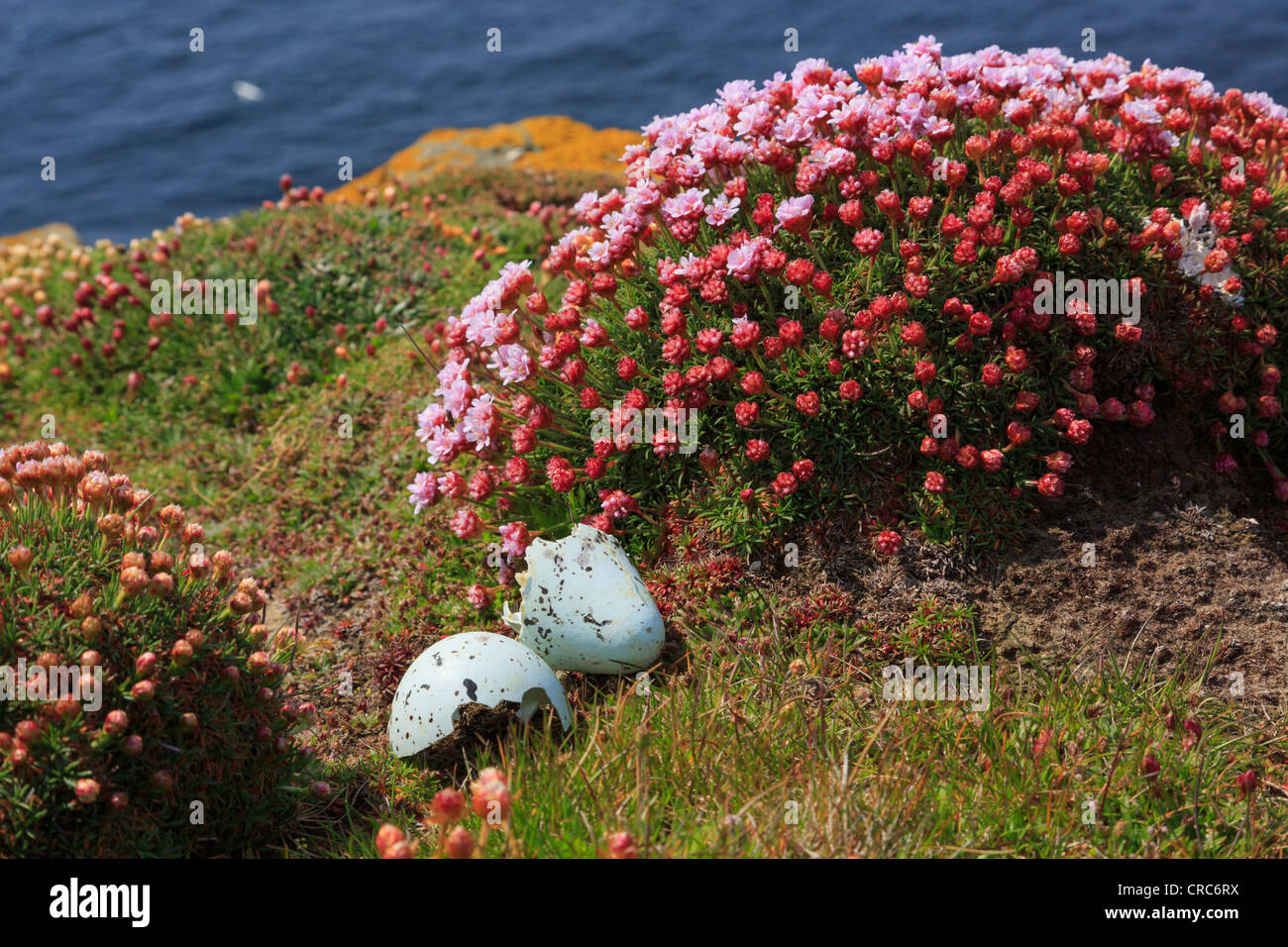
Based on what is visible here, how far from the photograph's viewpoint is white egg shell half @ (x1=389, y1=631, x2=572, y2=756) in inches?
169

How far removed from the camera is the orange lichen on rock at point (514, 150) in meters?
13.7

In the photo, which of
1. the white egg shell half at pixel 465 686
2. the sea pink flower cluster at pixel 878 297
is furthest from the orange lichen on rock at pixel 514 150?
the white egg shell half at pixel 465 686

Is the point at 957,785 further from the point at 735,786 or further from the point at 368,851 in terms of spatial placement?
the point at 368,851

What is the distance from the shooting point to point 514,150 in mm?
14734

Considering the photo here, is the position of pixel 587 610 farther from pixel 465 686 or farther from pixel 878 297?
pixel 878 297

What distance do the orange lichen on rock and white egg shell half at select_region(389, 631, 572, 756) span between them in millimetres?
9249

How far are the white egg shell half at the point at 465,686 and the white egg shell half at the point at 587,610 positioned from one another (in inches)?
8.7

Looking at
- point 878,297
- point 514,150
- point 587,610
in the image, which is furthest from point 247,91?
point 587,610

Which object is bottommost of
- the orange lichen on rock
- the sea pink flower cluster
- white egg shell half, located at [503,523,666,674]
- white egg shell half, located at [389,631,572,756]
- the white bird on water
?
white egg shell half, located at [389,631,572,756]

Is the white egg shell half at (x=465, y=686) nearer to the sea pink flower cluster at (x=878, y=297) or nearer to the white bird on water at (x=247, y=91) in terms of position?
the sea pink flower cluster at (x=878, y=297)

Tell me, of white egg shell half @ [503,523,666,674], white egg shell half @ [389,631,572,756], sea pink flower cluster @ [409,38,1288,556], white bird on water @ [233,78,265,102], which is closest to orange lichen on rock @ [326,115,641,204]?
sea pink flower cluster @ [409,38,1288,556]

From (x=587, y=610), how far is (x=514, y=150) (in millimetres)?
11402

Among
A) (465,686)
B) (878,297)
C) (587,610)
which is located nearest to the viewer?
(465,686)

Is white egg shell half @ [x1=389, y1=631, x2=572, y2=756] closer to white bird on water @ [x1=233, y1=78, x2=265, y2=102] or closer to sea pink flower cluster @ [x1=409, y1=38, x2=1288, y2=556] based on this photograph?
sea pink flower cluster @ [x1=409, y1=38, x2=1288, y2=556]
